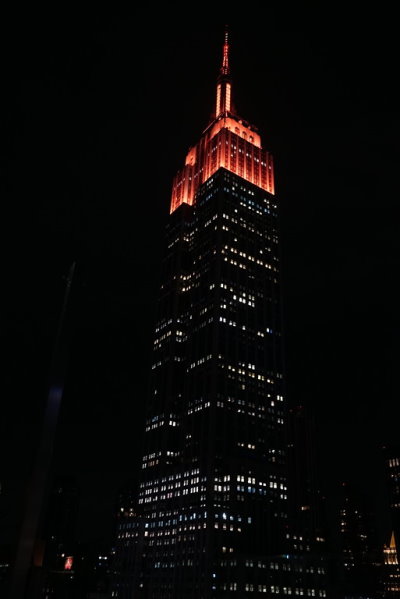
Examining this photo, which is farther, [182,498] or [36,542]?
[182,498]

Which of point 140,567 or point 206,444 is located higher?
point 206,444

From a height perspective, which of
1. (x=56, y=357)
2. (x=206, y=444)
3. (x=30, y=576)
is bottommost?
(x=30, y=576)

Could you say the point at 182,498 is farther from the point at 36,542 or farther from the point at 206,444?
the point at 36,542

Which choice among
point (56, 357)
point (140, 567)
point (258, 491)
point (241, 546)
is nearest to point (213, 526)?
point (241, 546)

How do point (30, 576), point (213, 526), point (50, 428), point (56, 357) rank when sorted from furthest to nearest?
point (213, 526) → point (56, 357) → point (50, 428) → point (30, 576)

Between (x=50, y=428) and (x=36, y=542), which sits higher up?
(x=50, y=428)

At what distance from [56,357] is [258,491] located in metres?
175

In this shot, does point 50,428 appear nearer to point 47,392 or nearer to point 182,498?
point 47,392

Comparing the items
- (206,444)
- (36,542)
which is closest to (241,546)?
(206,444)

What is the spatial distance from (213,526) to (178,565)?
18.9 m

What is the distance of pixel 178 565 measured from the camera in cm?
18038

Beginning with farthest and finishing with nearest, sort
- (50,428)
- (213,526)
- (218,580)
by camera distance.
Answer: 1. (213,526)
2. (218,580)
3. (50,428)

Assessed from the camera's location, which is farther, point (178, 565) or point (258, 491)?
point (258, 491)

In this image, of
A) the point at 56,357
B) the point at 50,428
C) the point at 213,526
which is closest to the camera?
the point at 50,428
